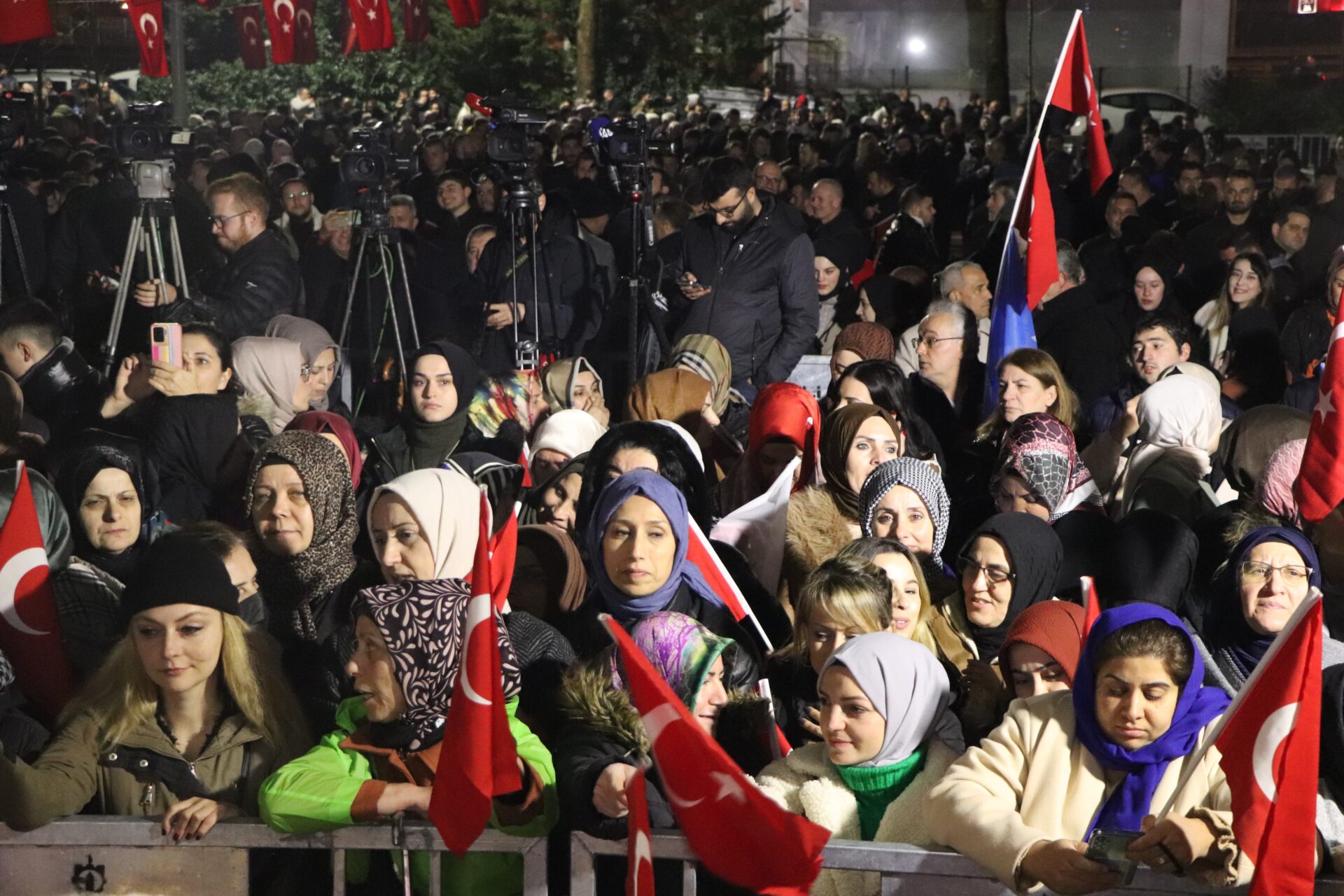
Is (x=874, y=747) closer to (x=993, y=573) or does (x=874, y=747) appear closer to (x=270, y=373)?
(x=993, y=573)

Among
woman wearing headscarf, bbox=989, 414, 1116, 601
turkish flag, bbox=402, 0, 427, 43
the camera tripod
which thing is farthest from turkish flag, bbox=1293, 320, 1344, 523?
turkish flag, bbox=402, 0, 427, 43

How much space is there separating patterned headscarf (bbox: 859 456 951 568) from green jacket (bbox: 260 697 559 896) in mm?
1314

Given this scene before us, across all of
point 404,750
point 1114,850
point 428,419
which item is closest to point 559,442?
point 428,419

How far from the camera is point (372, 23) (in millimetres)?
17109

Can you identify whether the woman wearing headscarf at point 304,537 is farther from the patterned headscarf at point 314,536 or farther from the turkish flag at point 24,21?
the turkish flag at point 24,21

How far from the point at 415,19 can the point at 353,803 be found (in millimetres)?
17723

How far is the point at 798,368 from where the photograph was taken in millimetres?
6770

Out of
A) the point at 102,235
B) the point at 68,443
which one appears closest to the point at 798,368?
the point at 68,443

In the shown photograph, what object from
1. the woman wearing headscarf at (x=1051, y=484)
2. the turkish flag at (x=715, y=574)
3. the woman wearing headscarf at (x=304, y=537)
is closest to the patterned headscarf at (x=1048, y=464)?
the woman wearing headscarf at (x=1051, y=484)

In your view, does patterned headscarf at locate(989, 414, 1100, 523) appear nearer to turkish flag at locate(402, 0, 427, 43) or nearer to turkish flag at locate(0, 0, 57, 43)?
turkish flag at locate(0, 0, 57, 43)

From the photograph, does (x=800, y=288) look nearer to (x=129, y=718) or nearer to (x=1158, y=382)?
(x=1158, y=382)

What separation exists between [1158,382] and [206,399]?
2764 mm

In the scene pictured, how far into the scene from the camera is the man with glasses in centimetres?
659

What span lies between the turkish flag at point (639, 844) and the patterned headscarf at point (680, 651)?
0.43 m
